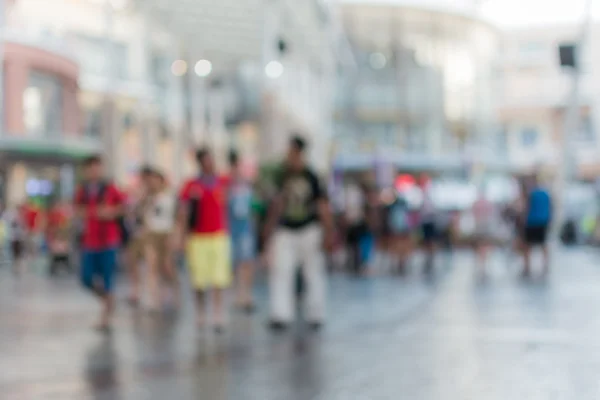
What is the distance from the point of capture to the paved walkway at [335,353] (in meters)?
5.97

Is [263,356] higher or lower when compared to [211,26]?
lower

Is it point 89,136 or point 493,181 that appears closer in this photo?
point 89,136

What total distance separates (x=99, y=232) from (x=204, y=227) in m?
1.08

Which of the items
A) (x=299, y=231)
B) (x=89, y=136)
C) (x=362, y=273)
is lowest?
(x=362, y=273)

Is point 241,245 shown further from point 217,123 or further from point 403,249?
point 217,123

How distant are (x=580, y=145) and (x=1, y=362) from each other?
6127 centimetres

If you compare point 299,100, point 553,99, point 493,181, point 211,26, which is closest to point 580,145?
point 553,99

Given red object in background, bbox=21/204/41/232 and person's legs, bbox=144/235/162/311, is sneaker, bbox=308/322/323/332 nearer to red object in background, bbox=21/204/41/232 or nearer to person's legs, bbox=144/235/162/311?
person's legs, bbox=144/235/162/311

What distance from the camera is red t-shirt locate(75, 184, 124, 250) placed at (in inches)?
381

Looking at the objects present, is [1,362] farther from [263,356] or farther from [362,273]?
[362,273]

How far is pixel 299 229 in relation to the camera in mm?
9492

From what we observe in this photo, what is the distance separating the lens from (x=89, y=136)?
35.5 metres

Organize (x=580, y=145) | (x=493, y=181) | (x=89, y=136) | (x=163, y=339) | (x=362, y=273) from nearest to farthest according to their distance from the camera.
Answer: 1. (x=163, y=339)
2. (x=362, y=273)
3. (x=89, y=136)
4. (x=493, y=181)
5. (x=580, y=145)

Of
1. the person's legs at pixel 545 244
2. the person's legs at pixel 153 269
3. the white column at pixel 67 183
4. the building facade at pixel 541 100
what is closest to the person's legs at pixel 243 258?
the person's legs at pixel 153 269
